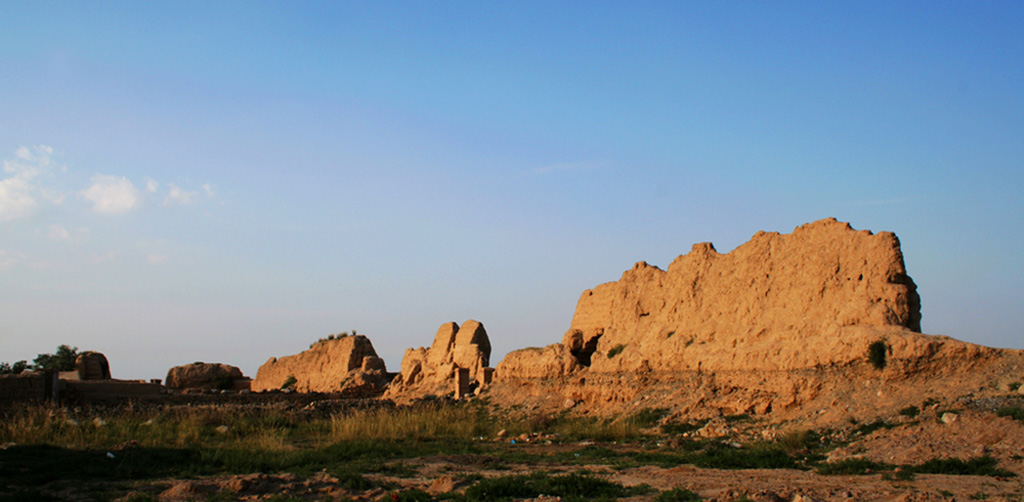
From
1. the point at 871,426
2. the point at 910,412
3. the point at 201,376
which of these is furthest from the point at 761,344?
the point at 201,376

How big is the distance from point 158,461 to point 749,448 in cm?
856

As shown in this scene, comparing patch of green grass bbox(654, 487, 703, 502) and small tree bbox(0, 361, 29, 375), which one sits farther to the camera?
small tree bbox(0, 361, 29, 375)

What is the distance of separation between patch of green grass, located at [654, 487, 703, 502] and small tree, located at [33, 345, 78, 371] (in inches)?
1097

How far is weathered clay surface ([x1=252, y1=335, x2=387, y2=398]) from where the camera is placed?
82.8 ft

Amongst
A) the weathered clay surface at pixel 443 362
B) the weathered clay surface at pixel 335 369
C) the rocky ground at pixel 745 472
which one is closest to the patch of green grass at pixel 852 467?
the rocky ground at pixel 745 472

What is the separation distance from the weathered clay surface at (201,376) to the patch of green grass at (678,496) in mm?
25818

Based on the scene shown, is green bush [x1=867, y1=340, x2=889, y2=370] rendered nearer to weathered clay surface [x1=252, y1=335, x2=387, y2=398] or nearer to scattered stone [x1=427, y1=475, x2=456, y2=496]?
scattered stone [x1=427, y1=475, x2=456, y2=496]

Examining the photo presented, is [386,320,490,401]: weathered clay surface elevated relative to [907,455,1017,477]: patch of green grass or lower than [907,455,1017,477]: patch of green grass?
elevated

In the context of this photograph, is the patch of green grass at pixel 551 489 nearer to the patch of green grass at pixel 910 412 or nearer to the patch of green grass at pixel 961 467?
the patch of green grass at pixel 961 467

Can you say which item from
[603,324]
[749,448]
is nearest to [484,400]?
[603,324]

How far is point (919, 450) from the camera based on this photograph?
8.90 meters

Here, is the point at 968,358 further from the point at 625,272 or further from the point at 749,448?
the point at 625,272

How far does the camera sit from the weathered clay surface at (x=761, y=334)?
39.0 ft

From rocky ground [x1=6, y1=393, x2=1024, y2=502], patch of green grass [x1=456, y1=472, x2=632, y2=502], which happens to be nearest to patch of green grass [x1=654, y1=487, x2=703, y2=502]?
rocky ground [x1=6, y1=393, x2=1024, y2=502]
